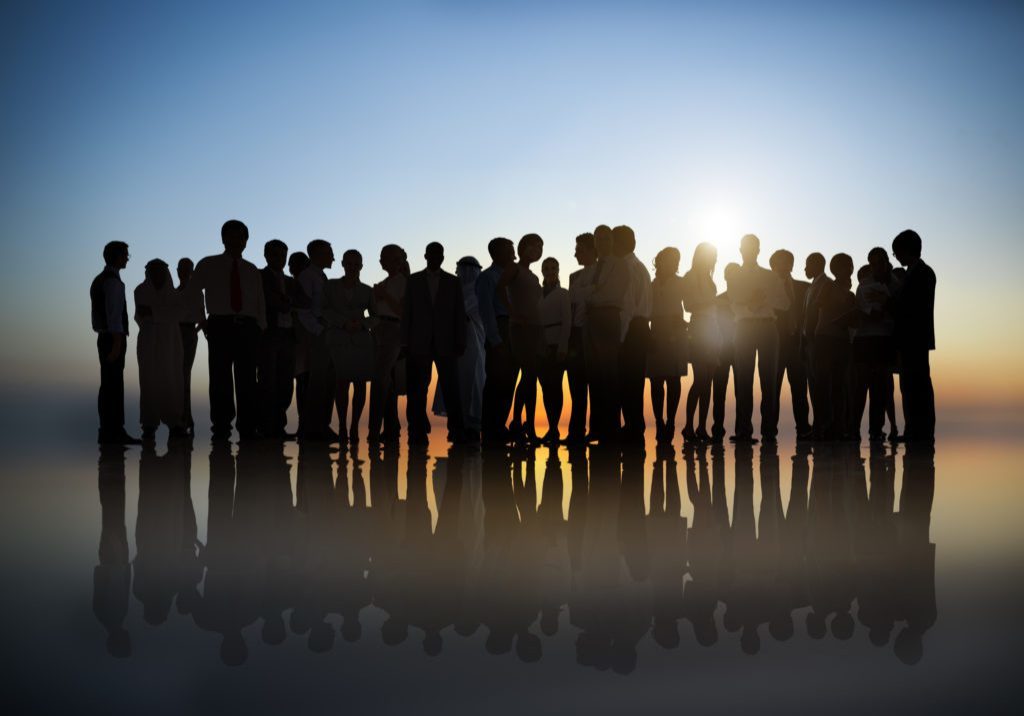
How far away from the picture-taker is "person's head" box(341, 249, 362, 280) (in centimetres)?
1223

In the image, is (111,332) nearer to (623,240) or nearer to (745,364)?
(623,240)

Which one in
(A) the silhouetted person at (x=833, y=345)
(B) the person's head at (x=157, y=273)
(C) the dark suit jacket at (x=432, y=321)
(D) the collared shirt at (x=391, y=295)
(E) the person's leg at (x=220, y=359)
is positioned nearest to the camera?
(C) the dark suit jacket at (x=432, y=321)

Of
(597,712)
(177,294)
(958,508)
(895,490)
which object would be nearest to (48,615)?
(597,712)

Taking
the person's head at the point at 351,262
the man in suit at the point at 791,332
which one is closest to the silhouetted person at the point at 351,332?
the person's head at the point at 351,262

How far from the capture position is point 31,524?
539 cm

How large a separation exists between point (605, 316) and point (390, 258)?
2.95 metres

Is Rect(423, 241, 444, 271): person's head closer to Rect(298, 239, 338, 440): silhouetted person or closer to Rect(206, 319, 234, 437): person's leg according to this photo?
Rect(298, 239, 338, 440): silhouetted person

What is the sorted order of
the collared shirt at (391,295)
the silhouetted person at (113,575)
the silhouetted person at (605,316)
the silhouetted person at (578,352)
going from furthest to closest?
the collared shirt at (391,295) → the silhouetted person at (578,352) → the silhouetted person at (605,316) → the silhouetted person at (113,575)

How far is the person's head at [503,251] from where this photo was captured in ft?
37.5

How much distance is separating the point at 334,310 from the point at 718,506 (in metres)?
7.21

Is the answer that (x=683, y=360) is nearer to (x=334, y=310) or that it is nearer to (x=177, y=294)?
(x=334, y=310)

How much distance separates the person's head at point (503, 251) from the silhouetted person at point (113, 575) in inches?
219

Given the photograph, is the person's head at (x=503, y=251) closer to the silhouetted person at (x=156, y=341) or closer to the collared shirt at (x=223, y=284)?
the collared shirt at (x=223, y=284)

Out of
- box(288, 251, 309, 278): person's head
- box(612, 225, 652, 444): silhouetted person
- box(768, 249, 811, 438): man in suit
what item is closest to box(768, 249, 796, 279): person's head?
box(768, 249, 811, 438): man in suit
